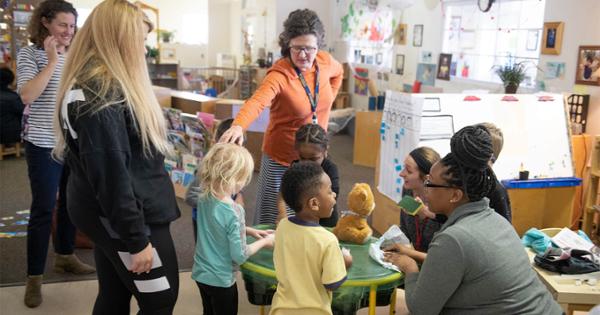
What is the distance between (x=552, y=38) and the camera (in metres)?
4.25

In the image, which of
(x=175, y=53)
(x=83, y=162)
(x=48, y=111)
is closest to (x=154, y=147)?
(x=83, y=162)

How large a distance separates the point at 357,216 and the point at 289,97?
0.65 meters

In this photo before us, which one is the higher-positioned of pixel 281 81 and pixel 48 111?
pixel 281 81

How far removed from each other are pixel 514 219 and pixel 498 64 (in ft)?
7.67

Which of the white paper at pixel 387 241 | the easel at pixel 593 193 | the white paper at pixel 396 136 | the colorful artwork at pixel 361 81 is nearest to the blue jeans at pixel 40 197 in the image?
the white paper at pixel 387 241

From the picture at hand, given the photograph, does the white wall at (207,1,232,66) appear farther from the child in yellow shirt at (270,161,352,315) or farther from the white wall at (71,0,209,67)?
the child in yellow shirt at (270,161,352,315)

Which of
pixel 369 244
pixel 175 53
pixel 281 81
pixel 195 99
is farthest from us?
pixel 175 53

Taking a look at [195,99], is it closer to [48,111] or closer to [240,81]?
[48,111]

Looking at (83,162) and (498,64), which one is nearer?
(83,162)

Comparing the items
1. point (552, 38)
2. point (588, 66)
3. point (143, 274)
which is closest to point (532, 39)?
point (552, 38)

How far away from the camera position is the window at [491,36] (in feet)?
15.6

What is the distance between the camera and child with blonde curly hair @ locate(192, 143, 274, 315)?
1.81m

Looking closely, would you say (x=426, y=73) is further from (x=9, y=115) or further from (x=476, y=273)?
(x=476, y=273)

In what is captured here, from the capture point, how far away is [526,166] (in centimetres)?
339
